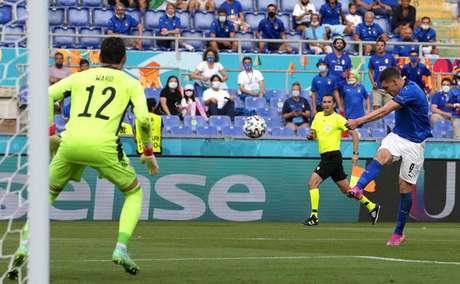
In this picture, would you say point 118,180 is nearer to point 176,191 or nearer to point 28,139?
point 28,139

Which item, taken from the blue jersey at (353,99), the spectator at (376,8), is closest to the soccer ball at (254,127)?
the blue jersey at (353,99)

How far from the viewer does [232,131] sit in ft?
79.7

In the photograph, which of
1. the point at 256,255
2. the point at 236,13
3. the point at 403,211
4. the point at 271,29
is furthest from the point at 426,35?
the point at 256,255

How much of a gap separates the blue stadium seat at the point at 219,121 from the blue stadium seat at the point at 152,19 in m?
3.93

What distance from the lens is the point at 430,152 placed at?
24.7m

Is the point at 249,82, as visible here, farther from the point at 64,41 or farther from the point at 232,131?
the point at 64,41

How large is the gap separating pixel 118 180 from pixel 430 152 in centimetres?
1504

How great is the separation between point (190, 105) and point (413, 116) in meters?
9.52

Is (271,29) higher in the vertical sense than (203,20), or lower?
lower

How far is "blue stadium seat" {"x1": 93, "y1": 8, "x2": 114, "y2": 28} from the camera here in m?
27.3

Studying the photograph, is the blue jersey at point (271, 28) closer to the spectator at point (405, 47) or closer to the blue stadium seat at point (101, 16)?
the spectator at point (405, 47)

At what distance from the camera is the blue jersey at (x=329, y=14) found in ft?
93.8

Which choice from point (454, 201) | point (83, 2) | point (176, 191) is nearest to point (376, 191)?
point (454, 201)

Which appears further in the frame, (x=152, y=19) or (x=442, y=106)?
(x=152, y=19)
